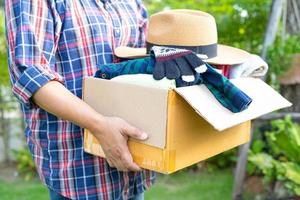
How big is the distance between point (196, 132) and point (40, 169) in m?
0.53

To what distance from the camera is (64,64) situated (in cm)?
145

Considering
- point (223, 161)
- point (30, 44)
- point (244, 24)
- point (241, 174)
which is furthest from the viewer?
point (223, 161)

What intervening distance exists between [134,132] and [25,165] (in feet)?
10.4

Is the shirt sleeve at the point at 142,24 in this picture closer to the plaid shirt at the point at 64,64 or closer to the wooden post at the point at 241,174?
the plaid shirt at the point at 64,64

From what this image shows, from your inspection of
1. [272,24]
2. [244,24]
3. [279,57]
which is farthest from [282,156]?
[244,24]

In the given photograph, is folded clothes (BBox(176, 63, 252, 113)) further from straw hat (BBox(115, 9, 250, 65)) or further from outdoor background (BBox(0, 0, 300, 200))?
outdoor background (BBox(0, 0, 300, 200))

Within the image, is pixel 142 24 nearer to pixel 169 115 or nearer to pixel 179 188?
pixel 169 115

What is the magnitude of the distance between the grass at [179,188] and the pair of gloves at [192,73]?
98.1 inches

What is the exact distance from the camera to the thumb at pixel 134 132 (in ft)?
4.22

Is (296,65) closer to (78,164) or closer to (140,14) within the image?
(140,14)

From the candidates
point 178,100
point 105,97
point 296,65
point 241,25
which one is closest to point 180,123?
point 178,100

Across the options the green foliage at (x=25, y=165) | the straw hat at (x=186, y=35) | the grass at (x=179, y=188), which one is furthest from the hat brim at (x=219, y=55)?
the green foliage at (x=25, y=165)

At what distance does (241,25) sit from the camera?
3.61 metres

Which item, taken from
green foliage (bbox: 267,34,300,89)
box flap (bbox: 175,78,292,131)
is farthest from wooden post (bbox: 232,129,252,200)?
box flap (bbox: 175,78,292,131)
